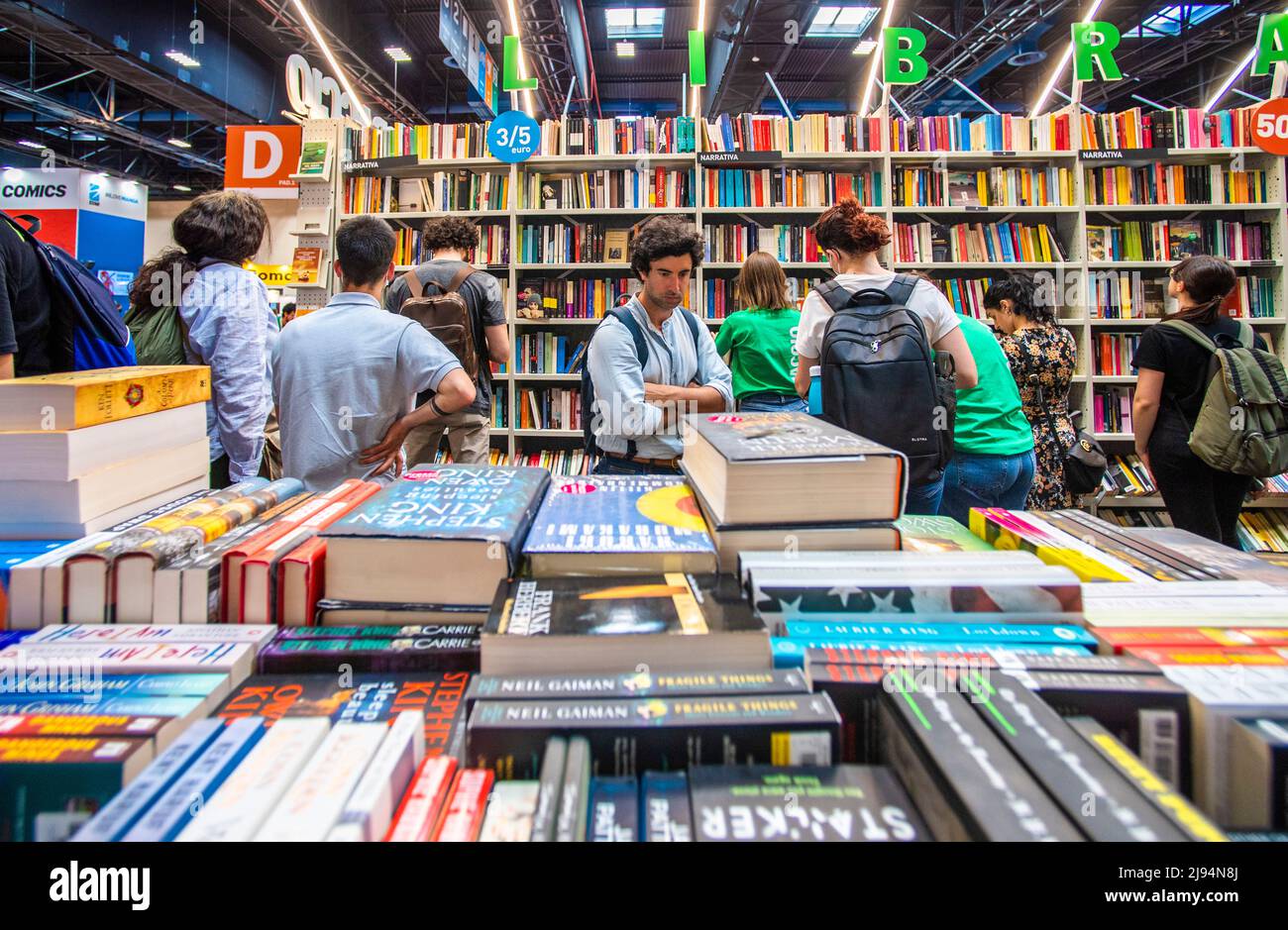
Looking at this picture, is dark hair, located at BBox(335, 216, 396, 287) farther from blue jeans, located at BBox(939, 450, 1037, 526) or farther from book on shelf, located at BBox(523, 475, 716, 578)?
blue jeans, located at BBox(939, 450, 1037, 526)

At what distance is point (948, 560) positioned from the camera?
2.45ft

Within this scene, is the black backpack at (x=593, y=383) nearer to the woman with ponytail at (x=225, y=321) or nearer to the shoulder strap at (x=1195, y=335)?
the woman with ponytail at (x=225, y=321)

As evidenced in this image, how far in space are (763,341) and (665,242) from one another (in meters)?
0.97

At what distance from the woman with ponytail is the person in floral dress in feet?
9.03

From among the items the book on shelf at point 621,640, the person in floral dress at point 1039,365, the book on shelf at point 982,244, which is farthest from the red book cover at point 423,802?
the book on shelf at point 982,244

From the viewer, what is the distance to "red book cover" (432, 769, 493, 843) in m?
0.44

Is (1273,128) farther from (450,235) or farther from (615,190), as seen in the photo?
(450,235)

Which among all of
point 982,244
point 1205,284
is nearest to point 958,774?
point 1205,284

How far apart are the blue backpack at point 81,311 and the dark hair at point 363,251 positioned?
57 cm

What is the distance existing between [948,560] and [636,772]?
1.43ft

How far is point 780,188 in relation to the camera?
14.7 feet
